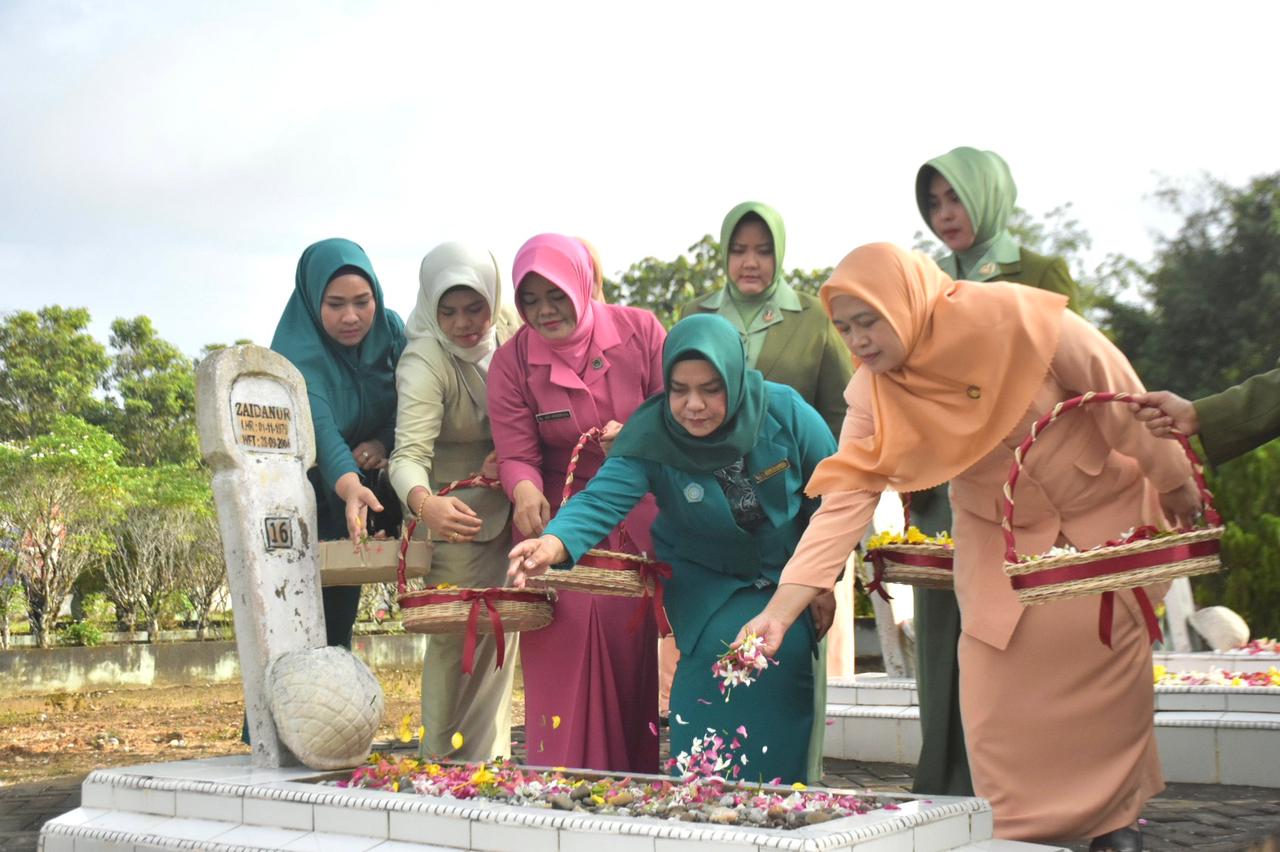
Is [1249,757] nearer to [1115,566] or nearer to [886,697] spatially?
[886,697]

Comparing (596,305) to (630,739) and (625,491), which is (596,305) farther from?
(630,739)

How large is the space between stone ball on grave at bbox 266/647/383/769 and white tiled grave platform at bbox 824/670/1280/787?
302 centimetres

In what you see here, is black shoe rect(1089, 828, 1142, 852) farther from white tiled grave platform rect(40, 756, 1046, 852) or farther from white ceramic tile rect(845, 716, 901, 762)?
white ceramic tile rect(845, 716, 901, 762)

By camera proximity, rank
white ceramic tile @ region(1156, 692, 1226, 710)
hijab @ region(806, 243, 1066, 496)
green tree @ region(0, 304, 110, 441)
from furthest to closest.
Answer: green tree @ region(0, 304, 110, 441) < white ceramic tile @ region(1156, 692, 1226, 710) < hijab @ region(806, 243, 1066, 496)

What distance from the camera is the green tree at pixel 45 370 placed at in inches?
1035

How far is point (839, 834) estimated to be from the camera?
11.0 ft

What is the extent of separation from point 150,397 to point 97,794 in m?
24.0

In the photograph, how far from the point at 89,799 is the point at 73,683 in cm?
999

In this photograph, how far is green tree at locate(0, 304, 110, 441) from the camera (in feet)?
86.3

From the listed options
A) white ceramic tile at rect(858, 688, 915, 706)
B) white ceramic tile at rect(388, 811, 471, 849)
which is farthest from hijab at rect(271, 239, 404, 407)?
white ceramic tile at rect(858, 688, 915, 706)

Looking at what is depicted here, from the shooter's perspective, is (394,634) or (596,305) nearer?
(596,305)

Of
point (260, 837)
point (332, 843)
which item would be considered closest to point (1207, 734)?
point (332, 843)

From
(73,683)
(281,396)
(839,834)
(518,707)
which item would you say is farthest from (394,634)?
(839,834)

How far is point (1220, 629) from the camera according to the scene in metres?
8.64
